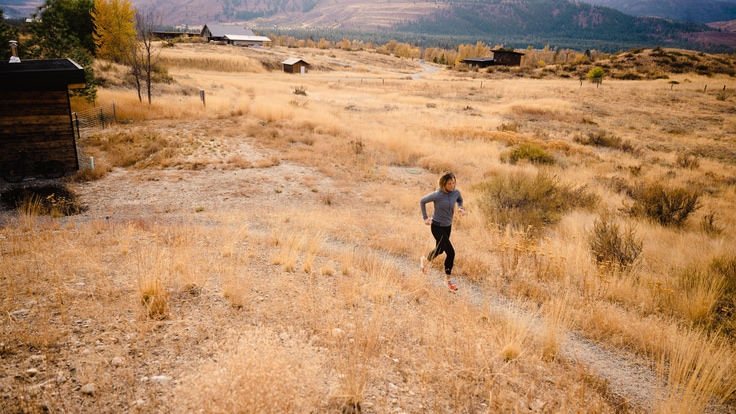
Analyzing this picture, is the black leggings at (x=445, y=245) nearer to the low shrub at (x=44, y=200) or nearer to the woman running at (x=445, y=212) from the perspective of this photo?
the woman running at (x=445, y=212)

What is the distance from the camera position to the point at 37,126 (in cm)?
1326

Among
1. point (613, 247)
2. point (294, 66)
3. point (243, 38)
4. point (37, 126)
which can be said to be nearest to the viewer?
point (613, 247)

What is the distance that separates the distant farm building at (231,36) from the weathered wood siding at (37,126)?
8989 cm

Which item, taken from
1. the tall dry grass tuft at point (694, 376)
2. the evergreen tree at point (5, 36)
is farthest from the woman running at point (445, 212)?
the evergreen tree at point (5, 36)

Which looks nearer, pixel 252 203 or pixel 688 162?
pixel 252 203

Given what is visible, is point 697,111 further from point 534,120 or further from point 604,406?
point 604,406

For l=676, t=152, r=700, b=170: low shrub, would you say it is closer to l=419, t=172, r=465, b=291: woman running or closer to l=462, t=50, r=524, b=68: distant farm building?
l=419, t=172, r=465, b=291: woman running

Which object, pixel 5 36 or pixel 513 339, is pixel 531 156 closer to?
pixel 513 339

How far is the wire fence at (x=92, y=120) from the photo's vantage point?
1916 cm

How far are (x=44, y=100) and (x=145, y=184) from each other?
16.2 ft

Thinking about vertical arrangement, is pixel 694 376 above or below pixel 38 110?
A: below

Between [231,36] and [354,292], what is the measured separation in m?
104

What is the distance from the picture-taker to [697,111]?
3566 cm

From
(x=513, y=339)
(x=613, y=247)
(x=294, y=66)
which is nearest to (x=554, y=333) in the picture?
(x=513, y=339)
